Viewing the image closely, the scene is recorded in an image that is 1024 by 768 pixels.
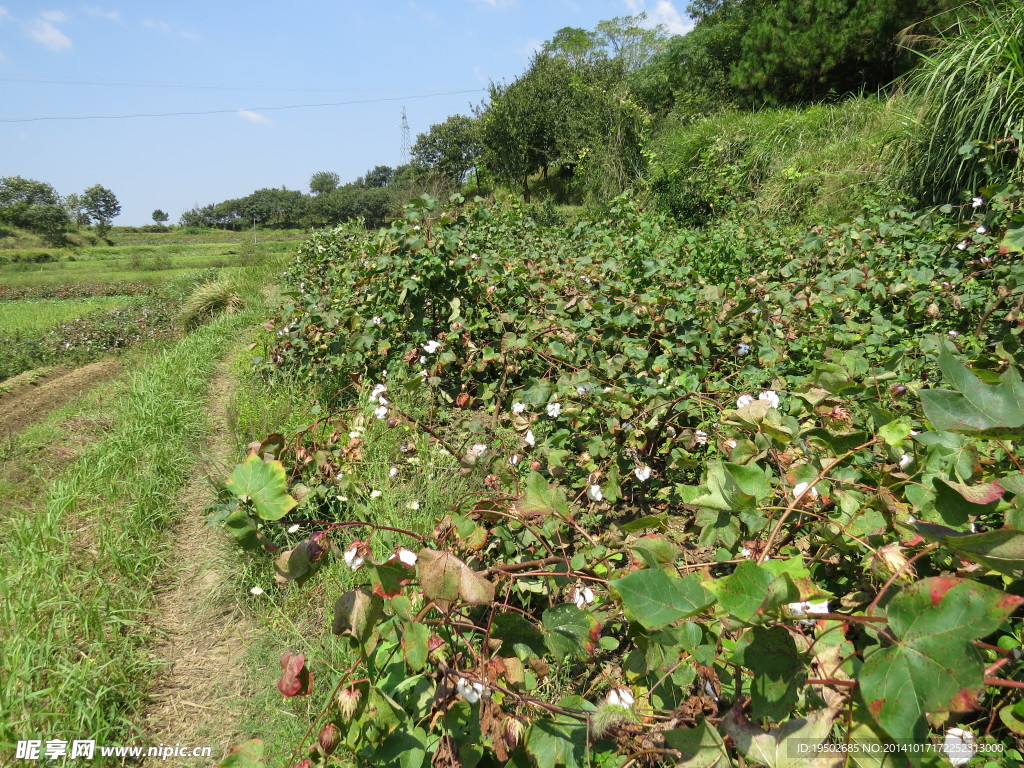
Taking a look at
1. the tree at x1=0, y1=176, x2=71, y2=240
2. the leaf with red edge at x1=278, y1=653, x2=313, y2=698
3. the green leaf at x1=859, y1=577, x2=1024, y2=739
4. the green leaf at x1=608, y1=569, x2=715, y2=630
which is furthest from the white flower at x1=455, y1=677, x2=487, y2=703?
the tree at x1=0, y1=176, x2=71, y2=240

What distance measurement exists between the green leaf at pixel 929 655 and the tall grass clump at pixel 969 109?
411cm

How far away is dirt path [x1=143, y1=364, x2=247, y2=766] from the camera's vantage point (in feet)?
5.86

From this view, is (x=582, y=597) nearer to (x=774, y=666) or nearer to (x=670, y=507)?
(x=774, y=666)

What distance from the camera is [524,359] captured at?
9.83 ft

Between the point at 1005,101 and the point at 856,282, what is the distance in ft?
8.50

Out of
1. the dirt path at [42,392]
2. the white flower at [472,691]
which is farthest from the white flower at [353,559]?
the dirt path at [42,392]

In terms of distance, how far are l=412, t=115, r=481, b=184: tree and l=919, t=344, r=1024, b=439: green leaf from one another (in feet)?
129

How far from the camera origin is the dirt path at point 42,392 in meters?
5.94

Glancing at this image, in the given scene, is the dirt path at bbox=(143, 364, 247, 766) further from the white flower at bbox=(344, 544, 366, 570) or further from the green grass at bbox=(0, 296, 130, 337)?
the green grass at bbox=(0, 296, 130, 337)

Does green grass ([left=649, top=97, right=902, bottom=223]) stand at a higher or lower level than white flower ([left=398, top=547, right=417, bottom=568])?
higher

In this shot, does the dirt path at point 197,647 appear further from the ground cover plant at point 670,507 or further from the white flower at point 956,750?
the white flower at point 956,750

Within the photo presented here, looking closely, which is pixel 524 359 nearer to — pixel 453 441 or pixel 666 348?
pixel 453 441

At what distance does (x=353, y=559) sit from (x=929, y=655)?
2.99 ft

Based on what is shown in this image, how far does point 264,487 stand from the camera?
116 centimetres
